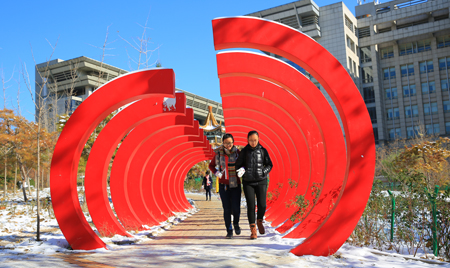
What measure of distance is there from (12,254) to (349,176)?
180 inches

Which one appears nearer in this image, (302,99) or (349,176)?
(349,176)

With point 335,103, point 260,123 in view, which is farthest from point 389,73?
point 335,103

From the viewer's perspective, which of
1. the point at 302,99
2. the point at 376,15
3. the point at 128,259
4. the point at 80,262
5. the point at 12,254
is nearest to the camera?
the point at 80,262

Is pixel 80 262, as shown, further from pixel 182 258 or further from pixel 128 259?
pixel 182 258

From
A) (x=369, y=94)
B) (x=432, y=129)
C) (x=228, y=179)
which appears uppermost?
(x=369, y=94)

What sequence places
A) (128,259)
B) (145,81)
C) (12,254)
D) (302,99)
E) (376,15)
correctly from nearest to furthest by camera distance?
(128,259) → (12,254) → (145,81) → (302,99) → (376,15)

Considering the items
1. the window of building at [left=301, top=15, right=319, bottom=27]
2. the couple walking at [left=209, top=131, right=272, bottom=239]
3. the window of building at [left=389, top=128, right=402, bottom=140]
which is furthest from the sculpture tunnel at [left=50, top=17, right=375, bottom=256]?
the window of building at [left=389, top=128, right=402, bottom=140]

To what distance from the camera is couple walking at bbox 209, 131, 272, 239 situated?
18.9ft

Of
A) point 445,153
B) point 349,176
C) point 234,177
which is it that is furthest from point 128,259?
point 445,153

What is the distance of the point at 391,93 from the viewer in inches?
1875

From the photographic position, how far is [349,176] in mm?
4422

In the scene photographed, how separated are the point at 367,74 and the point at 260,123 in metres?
44.5

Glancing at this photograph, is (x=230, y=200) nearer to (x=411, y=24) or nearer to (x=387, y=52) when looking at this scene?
(x=387, y=52)

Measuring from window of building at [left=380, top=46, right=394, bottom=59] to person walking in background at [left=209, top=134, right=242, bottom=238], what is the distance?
4794cm
